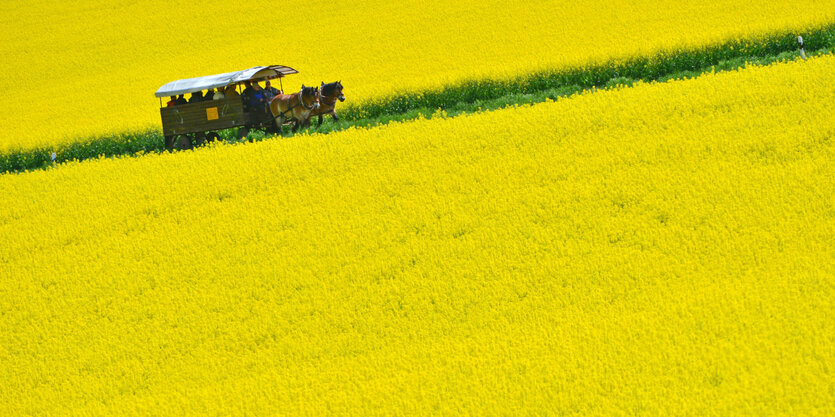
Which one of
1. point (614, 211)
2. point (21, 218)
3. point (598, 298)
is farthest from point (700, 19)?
point (21, 218)

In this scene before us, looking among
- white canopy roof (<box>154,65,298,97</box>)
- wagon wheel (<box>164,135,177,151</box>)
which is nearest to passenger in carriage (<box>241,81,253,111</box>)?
white canopy roof (<box>154,65,298,97</box>)

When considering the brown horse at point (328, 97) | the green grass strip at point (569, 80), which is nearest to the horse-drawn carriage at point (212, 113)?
the green grass strip at point (569, 80)

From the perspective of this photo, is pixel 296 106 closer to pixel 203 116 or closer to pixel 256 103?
pixel 256 103

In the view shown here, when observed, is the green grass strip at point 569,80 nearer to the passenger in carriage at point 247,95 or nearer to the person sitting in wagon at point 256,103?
the person sitting in wagon at point 256,103

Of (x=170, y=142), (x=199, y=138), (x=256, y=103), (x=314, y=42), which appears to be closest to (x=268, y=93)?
(x=256, y=103)

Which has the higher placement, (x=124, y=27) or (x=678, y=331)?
(x=124, y=27)

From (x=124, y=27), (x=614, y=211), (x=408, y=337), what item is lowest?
(x=408, y=337)

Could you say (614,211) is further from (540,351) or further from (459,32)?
(459,32)
